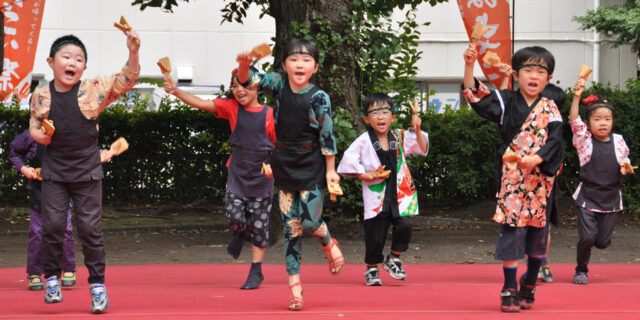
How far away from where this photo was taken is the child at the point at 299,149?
565 cm

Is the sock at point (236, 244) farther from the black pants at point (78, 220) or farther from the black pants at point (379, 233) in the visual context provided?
the black pants at point (78, 220)

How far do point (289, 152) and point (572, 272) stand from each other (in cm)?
352

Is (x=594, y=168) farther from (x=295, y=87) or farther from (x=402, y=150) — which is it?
(x=295, y=87)

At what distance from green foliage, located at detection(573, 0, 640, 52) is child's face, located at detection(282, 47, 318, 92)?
20597 millimetres

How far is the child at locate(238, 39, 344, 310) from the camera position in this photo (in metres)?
5.65

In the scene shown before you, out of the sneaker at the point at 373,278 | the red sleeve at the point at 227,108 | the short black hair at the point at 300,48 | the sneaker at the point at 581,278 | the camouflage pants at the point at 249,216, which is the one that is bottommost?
the sneaker at the point at 581,278

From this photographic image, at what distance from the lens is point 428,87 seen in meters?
28.6

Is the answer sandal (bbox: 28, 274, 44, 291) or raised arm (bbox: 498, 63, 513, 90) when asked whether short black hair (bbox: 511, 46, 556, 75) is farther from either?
sandal (bbox: 28, 274, 44, 291)

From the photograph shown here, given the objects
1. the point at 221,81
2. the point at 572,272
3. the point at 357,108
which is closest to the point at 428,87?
the point at 221,81

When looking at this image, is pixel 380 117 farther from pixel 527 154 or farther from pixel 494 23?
pixel 494 23

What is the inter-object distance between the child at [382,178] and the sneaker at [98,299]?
2.23 metres

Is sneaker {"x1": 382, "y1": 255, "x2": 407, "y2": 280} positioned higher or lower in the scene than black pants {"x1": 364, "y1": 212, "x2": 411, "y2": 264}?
lower

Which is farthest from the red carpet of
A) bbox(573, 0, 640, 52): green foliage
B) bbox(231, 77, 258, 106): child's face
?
bbox(573, 0, 640, 52): green foliage

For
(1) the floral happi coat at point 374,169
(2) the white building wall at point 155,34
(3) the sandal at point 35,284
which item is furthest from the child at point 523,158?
(2) the white building wall at point 155,34
